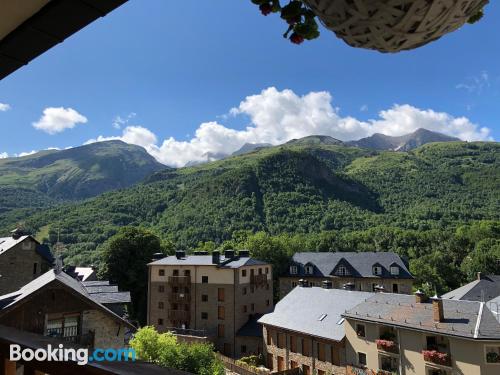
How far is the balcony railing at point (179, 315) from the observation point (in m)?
36.0

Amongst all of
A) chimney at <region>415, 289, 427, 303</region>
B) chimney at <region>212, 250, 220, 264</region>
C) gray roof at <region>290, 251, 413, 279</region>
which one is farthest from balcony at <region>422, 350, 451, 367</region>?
gray roof at <region>290, 251, 413, 279</region>

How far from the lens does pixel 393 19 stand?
113 cm

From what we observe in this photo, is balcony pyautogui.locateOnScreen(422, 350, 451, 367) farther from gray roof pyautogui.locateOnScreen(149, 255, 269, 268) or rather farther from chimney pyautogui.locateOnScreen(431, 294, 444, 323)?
gray roof pyautogui.locateOnScreen(149, 255, 269, 268)

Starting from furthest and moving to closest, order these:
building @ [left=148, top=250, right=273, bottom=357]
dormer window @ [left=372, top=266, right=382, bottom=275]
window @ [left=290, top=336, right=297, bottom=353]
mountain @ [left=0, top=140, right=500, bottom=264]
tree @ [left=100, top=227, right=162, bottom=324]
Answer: mountain @ [left=0, top=140, right=500, bottom=264]
dormer window @ [left=372, top=266, right=382, bottom=275]
tree @ [left=100, top=227, right=162, bottom=324]
building @ [left=148, top=250, right=273, bottom=357]
window @ [left=290, top=336, right=297, bottom=353]

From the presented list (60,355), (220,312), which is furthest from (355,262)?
(60,355)

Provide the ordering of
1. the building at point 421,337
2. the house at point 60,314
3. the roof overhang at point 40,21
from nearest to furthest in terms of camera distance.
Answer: the roof overhang at point 40,21, the house at point 60,314, the building at point 421,337

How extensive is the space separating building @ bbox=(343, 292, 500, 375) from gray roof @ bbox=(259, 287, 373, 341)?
1.64 meters

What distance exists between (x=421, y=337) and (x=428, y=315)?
4.46ft

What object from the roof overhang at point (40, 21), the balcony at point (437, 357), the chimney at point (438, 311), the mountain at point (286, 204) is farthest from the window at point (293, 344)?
the mountain at point (286, 204)

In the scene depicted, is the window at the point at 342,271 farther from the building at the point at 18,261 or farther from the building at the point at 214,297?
the building at the point at 18,261

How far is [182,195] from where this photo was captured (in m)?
113

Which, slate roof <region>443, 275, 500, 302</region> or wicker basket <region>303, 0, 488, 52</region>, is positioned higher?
wicker basket <region>303, 0, 488, 52</region>

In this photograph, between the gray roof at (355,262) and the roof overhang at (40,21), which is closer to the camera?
the roof overhang at (40,21)

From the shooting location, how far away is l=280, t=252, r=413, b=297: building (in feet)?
145
